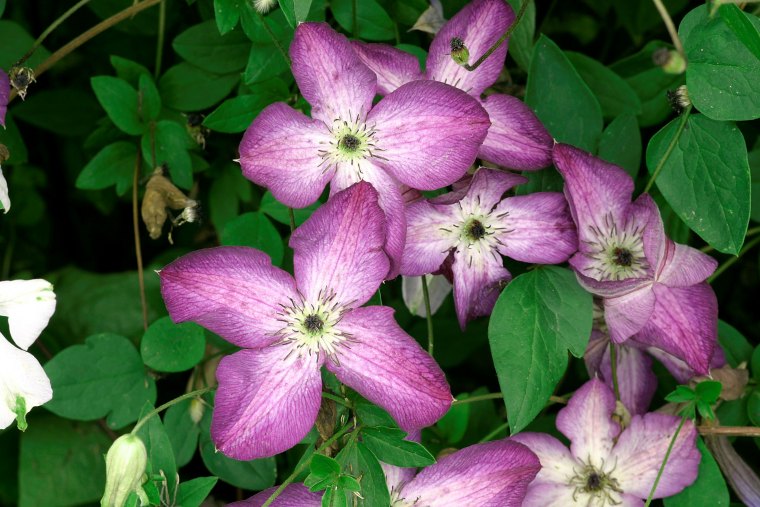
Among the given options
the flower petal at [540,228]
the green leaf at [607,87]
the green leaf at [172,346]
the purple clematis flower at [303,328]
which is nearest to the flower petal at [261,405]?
the purple clematis flower at [303,328]

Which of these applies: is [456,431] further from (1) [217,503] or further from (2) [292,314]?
(1) [217,503]

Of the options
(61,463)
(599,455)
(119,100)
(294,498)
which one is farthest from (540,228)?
(61,463)

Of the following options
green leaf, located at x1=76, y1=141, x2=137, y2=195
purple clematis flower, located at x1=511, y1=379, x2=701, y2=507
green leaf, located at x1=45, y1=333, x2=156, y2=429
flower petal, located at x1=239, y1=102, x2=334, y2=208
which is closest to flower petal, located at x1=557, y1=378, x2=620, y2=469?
purple clematis flower, located at x1=511, y1=379, x2=701, y2=507

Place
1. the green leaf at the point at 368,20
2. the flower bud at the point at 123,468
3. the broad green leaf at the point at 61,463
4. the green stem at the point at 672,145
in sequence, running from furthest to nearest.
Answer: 1. the broad green leaf at the point at 61,463
2. the green leaf at the point at 368,20
3. the green stem at the point at 672,145
4. the flower bud at the point at 123,468

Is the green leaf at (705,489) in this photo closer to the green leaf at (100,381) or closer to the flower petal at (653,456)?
the flower petal at (653,456)

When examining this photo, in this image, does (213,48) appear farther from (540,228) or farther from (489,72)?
(540,228)
